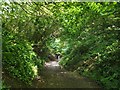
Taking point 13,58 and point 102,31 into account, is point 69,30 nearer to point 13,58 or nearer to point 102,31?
point 102,31

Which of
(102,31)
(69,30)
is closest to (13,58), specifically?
(102,31)

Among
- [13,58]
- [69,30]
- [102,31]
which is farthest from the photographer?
[69,30]

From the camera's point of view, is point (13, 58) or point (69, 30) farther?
point (69, 30)

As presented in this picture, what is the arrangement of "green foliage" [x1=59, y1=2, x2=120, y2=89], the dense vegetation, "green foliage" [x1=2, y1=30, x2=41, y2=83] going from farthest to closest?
"green foliage" [x1=59, y1=2, x2=120, y2=89]
"green foliage" [x1=2, y1=30, x2=41, y2=83]
the dense vegetation

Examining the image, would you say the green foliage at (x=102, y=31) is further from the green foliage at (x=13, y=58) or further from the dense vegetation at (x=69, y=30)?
the green foliage at (x=13, y=58)

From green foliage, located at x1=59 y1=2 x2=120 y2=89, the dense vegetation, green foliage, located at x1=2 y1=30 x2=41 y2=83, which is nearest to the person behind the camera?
the dense vegetation

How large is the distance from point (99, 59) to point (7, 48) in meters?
6.94

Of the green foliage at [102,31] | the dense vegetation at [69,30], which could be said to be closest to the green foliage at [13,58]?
the dense vegetation at [69,30]

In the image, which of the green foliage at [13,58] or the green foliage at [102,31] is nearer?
the green foliage at [13,58]

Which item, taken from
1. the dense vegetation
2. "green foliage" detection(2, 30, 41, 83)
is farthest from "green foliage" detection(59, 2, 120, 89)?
"green foliage" detection(2, 30, 41, 83)

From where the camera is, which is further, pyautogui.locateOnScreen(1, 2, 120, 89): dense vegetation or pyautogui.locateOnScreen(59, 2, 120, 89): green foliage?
pyautogui.locateOnScreen(59, 2, 120, 89): green foliage

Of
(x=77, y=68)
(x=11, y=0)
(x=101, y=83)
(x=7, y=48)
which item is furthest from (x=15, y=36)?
(x=77, y=68)

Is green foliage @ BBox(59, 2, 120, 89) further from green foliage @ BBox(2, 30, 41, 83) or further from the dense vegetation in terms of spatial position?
green foliage @ BBox(2, 30, 41, 83)

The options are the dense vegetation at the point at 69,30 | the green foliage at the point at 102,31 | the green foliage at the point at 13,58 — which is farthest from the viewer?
the green foliage at the point at 102,31
